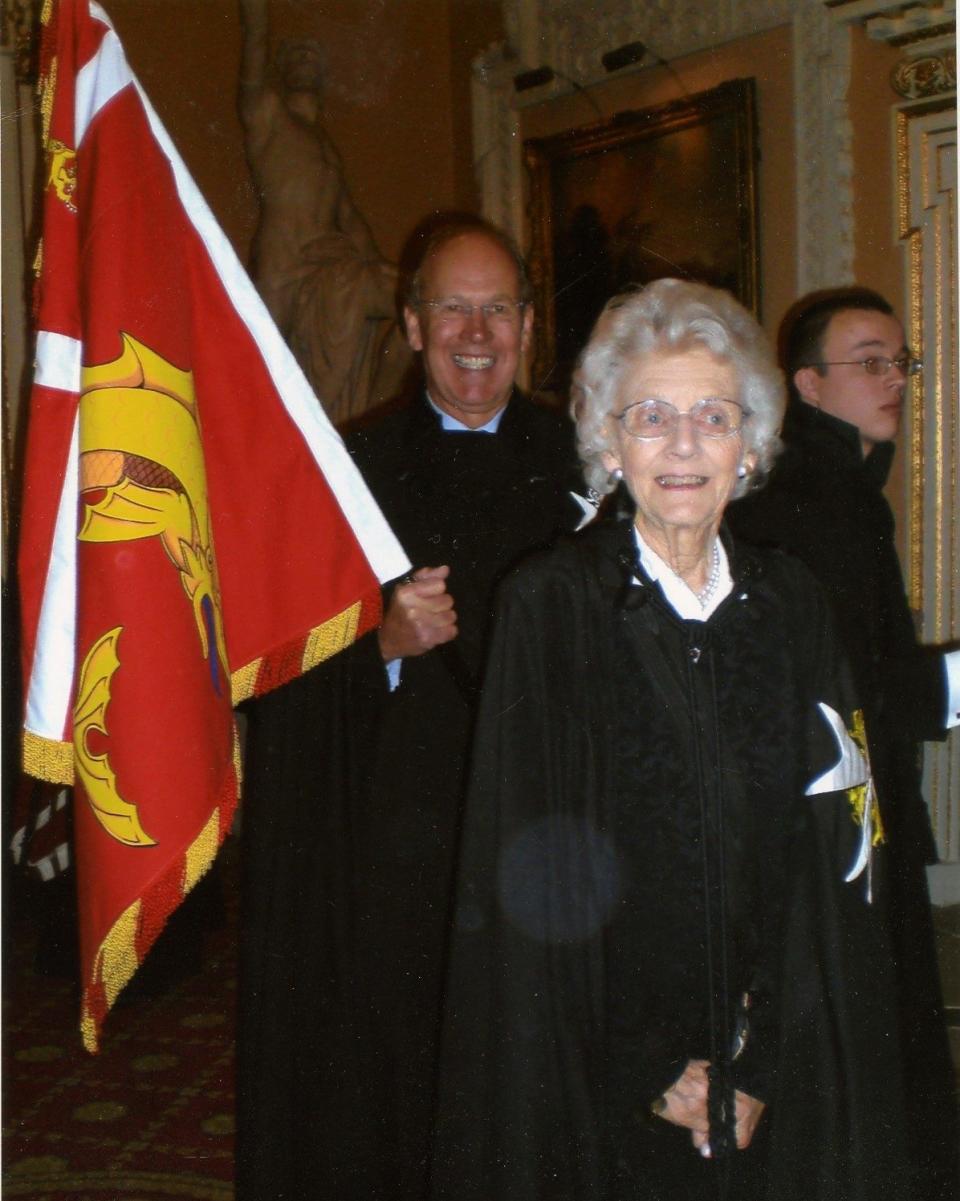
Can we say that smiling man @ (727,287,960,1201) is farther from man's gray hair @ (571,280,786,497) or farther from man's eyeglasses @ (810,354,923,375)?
man's gray hair @ (571,280,786,497)

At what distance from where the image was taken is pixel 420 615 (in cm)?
237

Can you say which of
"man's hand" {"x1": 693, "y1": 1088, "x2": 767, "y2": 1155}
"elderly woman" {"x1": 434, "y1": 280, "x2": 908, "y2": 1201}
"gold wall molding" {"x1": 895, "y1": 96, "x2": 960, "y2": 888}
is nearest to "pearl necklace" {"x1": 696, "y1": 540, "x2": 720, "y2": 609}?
"elderly woman" {"x1": 434, "y1": 280, "x2": 908, "y2": 1201}

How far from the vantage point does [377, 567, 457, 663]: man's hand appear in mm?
2357

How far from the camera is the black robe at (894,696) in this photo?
248cm

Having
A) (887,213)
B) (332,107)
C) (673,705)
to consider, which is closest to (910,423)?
(887,213)

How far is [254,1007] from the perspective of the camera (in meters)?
2.47

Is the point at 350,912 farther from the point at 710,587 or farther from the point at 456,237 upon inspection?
Answer: the point at 456,237

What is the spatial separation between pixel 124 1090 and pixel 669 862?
261 cm

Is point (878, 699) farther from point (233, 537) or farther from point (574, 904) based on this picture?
point (233, 537)

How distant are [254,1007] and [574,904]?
99cm

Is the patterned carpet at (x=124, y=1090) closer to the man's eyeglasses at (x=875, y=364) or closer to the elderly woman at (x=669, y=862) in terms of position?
the elderly woman at (x=669, y=862)

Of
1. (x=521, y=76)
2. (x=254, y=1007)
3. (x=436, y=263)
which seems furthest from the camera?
(x=521, y=76)

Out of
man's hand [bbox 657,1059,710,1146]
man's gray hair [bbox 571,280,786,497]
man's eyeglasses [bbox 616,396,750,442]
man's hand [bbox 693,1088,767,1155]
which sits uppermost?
man's gray hair [bbox 571,280,786,497]

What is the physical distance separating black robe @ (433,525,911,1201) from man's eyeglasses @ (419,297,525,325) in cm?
100
